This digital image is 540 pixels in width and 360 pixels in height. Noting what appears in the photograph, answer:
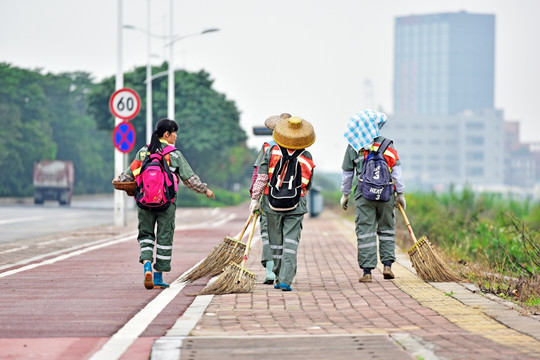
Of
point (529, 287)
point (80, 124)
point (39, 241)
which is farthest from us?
point (80, 124)

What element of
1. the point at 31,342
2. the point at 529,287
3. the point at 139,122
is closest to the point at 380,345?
the point at 31,342

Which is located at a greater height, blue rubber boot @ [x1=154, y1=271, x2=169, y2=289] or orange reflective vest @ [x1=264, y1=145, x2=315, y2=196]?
orange reflective vest @ [x1=264, y1=145, x2=315, y2=196]

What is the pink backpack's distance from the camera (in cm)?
1046

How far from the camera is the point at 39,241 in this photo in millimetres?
19984

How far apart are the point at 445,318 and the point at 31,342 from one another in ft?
10.4

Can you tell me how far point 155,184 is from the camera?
10.5 m

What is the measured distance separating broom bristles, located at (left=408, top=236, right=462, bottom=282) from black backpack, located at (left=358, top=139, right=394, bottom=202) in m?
0.67

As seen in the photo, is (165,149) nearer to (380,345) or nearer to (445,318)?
(445,318)

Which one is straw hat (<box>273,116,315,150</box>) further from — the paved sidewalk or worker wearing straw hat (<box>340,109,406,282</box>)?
the paved sidewalk

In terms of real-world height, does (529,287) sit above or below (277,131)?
below

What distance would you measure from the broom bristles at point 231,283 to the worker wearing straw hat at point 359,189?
5.43ft

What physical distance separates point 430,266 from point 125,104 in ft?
47.6

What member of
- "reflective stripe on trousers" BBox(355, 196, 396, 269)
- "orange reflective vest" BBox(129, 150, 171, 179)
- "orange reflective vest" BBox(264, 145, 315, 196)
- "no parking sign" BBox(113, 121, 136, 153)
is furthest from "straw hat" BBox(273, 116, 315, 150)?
"no parking sign" BBox(113, 121, 136, 153)

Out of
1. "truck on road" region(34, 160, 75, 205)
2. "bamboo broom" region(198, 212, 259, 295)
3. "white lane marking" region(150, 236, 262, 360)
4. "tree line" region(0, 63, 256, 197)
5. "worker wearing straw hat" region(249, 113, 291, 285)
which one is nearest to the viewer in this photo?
"white lane marking" region(150, 236, 262, 360)
